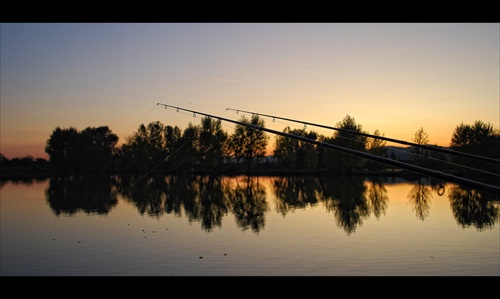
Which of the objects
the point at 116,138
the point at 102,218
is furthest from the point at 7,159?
the point at 102,218

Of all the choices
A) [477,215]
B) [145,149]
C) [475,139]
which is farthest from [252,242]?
[145,149]

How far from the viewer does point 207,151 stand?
10625cm

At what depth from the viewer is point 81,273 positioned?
11.7 metres

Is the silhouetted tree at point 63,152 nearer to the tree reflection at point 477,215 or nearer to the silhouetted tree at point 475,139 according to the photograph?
the silhouetted tree at point 475,139

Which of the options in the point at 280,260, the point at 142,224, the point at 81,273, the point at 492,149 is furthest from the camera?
the point at 492,149

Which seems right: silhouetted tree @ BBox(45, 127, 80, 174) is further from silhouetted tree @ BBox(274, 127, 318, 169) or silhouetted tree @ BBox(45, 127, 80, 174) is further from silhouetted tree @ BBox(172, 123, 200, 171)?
silhouetted tree @ BBox(274, 127, 318, 169)

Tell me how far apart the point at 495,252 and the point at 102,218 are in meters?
19.7

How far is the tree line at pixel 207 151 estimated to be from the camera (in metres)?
96.6

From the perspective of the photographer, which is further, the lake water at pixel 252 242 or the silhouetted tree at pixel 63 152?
the silhouetted tree at pixel 63 152

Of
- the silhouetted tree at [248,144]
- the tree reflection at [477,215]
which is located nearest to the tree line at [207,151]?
the silhouetted tree at [248,144]

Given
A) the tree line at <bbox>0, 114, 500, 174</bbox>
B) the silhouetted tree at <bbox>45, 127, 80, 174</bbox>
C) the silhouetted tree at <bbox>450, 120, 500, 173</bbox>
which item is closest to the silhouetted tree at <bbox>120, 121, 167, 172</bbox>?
the tree line at <bbox>0, 114, 500, 174</bbox>

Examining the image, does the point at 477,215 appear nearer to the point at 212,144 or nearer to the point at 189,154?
the point at 212,144
